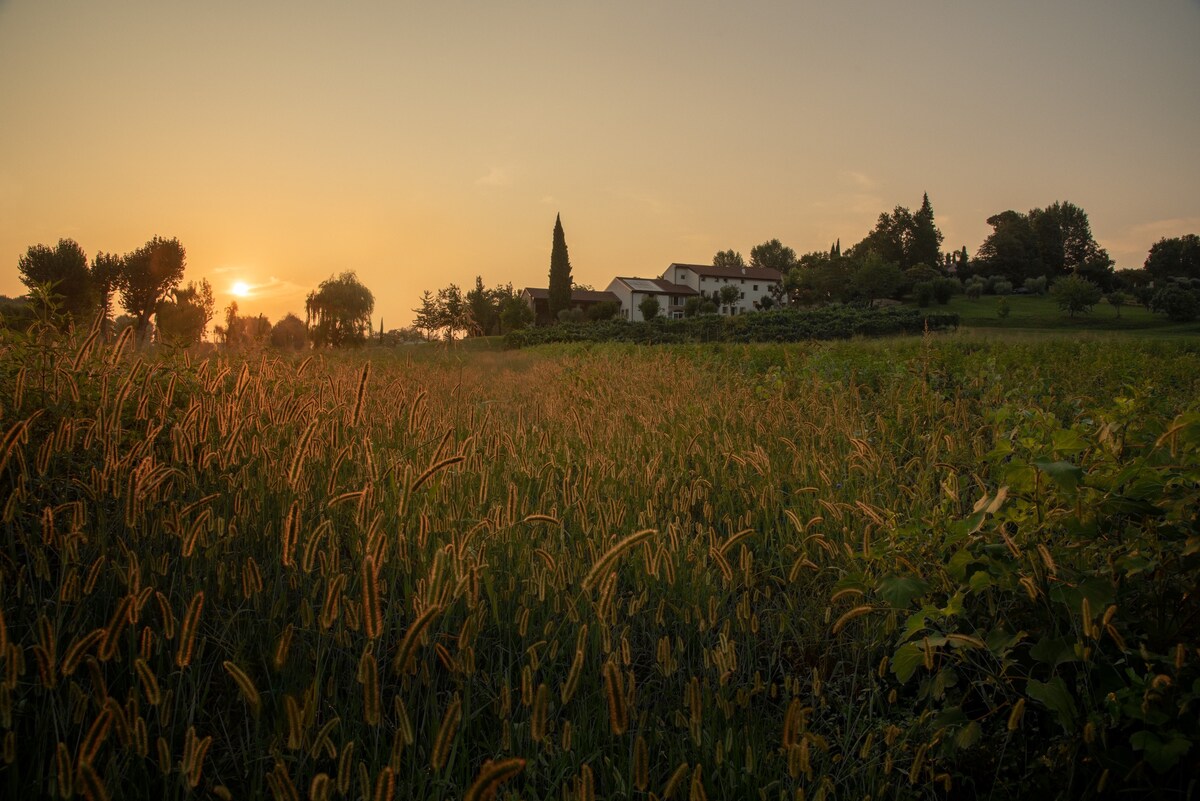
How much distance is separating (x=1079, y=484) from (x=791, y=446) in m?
2.43

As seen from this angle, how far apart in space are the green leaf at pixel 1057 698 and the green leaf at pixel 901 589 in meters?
0.39

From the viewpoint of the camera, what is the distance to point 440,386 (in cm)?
1022

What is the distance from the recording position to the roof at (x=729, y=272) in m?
99.5

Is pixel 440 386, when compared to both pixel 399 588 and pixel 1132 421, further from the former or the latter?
pixel 1132 421

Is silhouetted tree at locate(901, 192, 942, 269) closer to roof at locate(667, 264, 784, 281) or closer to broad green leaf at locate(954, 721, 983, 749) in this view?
roof at locate(667, 264, 784, 281)

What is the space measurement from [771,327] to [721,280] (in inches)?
2815

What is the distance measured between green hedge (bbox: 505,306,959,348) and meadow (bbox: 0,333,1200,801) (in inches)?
1067

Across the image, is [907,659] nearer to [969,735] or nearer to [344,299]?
[969,735]

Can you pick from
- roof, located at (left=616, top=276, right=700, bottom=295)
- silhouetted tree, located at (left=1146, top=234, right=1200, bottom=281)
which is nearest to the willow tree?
roof, located at (left=616, top=276, right=700, bottom=295)

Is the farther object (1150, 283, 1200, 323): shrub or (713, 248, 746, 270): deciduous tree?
(713, 248, 746, 270): deciduous tree

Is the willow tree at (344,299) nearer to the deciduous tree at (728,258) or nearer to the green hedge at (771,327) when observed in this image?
the green hedge at (771,327)

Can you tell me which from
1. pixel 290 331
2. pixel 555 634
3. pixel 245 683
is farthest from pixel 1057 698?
pixel 290 331

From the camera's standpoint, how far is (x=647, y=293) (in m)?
88.9

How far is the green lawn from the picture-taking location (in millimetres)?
39231
